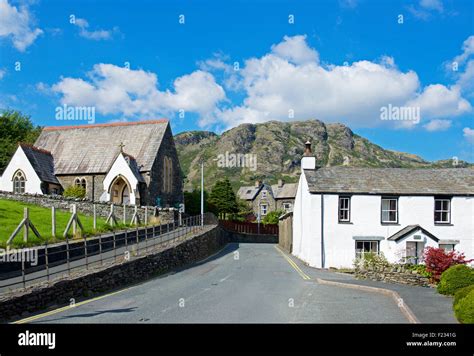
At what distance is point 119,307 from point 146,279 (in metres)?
8.06

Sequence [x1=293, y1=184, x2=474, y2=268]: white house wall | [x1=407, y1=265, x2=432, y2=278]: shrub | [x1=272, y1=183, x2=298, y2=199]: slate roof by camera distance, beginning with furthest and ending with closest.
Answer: [x1=272, y1=183, x2=298, y2=199]: slate roof → [x1=293, y1=184, x2=474, y2=268]: white house wall → [x1=407, y1=265, x2=432, y2=278]: shrub

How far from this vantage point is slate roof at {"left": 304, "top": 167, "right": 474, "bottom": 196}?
32125 mm

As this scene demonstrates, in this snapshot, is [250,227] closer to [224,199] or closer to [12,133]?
[224,199]

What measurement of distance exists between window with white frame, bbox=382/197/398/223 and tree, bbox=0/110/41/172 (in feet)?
144

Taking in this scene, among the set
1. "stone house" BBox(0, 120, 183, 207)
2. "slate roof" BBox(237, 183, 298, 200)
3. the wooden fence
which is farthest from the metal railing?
"slate roof" BBox(237, 183, 298, 200)

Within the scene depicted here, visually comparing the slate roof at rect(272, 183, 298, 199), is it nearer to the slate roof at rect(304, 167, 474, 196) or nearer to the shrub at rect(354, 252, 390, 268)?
the slate roof at rect(304, 167, 474, 196)

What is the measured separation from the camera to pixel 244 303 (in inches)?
652

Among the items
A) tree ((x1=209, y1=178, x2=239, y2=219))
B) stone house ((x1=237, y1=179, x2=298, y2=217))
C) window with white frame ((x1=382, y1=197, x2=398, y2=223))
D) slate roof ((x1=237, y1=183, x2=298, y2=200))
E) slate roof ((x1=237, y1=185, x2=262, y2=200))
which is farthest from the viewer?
slate roof ((x1=237, y1=185, x2=262, y2=200))

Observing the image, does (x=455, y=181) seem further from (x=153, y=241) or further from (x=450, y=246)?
(x=153, y=241)

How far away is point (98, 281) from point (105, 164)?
3204cm

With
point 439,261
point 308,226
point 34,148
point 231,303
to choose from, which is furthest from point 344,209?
point 34,148

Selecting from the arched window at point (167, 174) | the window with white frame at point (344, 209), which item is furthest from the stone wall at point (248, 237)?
the window with white frame at point (344, 209)

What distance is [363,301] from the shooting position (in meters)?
18.4

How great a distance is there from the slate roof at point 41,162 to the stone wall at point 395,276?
111ft
